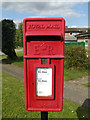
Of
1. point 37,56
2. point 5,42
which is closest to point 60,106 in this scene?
point 37,56

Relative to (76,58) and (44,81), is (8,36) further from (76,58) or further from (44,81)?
(44,81)

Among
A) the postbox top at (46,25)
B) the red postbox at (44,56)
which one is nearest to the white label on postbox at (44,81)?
the red postbox at (44,56)

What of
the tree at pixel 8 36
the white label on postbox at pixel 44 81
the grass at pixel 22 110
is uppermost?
the tree at pixel 8 36

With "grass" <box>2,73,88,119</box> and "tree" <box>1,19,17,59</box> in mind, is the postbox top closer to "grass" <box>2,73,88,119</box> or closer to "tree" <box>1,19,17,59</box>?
"grass" <box>2,73,88,119</box>

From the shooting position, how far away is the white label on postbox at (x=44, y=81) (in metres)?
1.84

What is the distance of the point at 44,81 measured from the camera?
1878mm

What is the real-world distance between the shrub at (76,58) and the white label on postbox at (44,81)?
728cm

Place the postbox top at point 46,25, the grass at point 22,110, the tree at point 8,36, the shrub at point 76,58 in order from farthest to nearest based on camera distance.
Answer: the tree at point 8,36, the shrub at point 76,58, the grass at point 22,110, the postbox top at point 46,25

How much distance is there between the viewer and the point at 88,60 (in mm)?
9383

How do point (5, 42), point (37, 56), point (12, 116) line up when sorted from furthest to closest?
1. point (5, 42)
2. point (12, 116)
3. point (37, 56)

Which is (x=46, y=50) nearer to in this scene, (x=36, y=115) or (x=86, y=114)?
(x=36, y=115)

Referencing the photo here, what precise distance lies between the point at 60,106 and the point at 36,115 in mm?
1795

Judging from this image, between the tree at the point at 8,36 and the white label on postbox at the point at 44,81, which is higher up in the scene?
the tree at the point at 8,36

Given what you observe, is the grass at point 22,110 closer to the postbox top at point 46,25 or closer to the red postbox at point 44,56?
the red postbox at point 44,56
